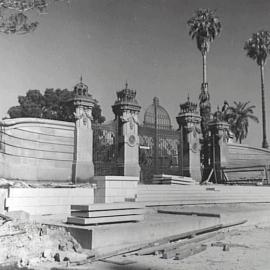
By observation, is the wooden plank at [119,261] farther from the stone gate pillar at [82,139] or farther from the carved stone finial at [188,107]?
the carved stone finial at [188,107]

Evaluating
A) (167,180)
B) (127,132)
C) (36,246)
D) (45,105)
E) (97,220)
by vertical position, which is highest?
(45,105)

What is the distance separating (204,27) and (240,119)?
14366mm

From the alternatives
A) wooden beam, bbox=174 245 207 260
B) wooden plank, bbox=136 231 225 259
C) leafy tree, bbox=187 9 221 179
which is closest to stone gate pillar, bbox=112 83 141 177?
wooden plank, bbox=136 231 225 259

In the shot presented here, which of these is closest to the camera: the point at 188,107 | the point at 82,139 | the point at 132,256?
the point at 132,256

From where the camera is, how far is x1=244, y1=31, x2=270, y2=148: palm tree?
35750mm

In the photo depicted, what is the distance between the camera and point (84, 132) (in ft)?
54.9

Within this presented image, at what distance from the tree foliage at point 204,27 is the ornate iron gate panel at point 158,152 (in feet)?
49.8

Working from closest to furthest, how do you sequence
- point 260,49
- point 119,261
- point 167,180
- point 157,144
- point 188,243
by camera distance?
1. point 119,261
2. point 188,243
3. point 167,180
4. point 157,144
5. point 260,49

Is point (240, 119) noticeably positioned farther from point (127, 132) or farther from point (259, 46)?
point (127, 132)

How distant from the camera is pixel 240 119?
44.7 metres

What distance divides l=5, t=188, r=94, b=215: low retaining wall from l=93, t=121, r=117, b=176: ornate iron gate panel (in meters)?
4.35

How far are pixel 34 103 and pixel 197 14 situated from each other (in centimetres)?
1716

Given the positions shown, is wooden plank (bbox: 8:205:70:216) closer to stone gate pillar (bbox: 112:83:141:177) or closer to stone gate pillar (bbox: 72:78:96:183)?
stone gate pillar (bbox: 72:78:96:183)

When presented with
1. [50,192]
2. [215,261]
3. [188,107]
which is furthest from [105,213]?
[188,107]
